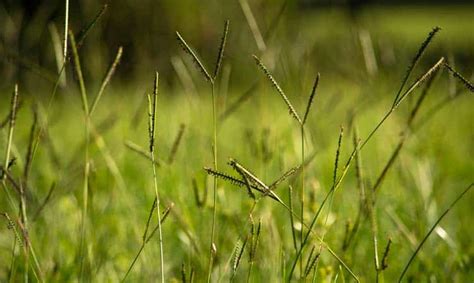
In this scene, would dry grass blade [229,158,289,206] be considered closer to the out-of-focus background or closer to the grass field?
the grass field

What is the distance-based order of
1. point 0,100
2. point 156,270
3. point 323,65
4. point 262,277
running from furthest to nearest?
point 323,65 < point 0,100 < point 156,270 < point 262,277

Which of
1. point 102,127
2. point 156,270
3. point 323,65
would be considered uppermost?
point 102,127

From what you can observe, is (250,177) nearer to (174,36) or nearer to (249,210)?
(249,210)

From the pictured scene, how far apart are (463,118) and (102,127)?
3.33 meters

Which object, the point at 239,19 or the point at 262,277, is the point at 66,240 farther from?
the point at 239,19

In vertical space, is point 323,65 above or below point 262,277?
below

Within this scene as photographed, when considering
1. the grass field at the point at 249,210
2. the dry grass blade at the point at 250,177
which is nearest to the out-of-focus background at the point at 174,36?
the grass field at the point at 249,210

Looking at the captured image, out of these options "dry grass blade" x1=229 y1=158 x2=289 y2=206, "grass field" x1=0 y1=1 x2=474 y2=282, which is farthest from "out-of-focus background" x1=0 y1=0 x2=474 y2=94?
"dry grass blade" x1=229 y1=158 x2=289 y2=206

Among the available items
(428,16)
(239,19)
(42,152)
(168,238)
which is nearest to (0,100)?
(42,152)

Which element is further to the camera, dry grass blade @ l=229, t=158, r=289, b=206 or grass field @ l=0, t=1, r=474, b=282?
grass field @ l=0, t=1, r=474, b=282

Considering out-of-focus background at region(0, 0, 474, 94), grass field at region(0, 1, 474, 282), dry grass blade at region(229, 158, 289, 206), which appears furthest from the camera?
out-of-focus background at region(0, 0, 474, 94)

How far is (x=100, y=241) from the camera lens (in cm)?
149

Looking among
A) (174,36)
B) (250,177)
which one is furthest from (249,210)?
(174,36)

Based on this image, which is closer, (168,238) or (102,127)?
A: (102,127)
